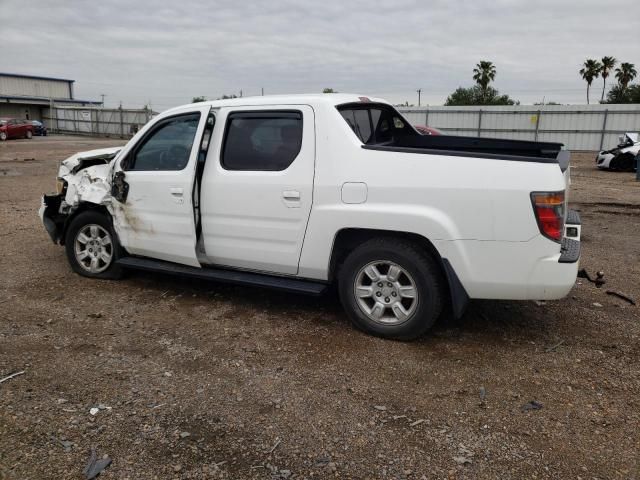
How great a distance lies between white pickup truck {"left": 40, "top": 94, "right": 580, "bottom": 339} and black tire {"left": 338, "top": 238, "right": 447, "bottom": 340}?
1 centimetres

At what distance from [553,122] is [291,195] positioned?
2699cm

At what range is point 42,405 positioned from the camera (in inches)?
129

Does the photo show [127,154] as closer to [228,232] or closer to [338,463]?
[228,232]

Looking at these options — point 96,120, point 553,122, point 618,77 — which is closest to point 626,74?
point 618,77

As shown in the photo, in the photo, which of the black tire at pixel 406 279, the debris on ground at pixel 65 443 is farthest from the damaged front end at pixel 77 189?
the debris on ground at pixel 65 443

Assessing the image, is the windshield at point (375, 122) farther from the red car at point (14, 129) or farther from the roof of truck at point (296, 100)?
the red car at point (14, 129)

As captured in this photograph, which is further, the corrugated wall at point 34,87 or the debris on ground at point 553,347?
the corrugated wall at point 34,87

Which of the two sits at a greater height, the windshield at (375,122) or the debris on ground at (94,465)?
the windshield at (375,122)

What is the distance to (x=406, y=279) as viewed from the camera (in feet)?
13.5

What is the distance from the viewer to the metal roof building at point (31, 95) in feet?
166

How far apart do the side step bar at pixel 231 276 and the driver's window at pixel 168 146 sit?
90 cm

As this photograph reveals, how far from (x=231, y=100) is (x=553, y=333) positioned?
3339 mm

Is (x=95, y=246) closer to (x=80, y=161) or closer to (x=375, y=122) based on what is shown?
(x=80, y=161)

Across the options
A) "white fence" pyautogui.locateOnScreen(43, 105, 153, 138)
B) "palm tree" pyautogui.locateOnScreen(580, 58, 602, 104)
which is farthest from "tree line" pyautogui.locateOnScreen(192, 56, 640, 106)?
"white fence" pyautogui.locateOnScreen(43, 105, 153, 138)
